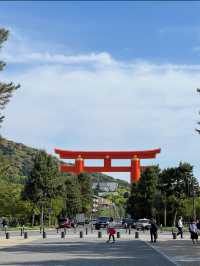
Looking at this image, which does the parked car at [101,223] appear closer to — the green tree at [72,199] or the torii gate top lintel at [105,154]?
the torii gate top lintel at [105,154]

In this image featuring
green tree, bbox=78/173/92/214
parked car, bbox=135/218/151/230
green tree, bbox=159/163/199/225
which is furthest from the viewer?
green tree, bbox=78/173/92/214

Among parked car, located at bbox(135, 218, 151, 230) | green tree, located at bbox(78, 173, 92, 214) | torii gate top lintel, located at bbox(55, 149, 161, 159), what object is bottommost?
parked car, located at bbox(135, 218, 151, 230)

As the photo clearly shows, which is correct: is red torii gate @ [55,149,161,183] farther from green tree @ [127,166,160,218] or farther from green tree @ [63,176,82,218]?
green tree @ [63,176,82,218]

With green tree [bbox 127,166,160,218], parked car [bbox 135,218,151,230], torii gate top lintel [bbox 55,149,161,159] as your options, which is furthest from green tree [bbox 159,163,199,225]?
torii gate top lintel [bbox 55,149,161,159]

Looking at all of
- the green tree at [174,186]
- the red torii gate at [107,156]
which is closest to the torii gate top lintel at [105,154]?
the red torii gate at [107,156]

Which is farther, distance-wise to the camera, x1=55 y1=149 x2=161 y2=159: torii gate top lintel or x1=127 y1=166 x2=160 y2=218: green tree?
x1=55 y1=149 x2=161 y2=159: torii gate top lintel

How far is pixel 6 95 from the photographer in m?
37.1

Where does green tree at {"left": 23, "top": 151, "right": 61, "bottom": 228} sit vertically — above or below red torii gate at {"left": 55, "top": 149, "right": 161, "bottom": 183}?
below

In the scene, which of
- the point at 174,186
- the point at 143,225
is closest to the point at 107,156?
the point at 174,186

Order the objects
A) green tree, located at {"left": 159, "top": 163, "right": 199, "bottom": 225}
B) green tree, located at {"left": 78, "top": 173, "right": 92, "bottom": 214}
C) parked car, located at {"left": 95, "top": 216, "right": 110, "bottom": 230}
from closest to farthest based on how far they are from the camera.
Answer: parked car, located at {"left": 95, "top": 216, "right": 110, "bottom": 230} < green tree, located at {"left": 159, "top": 163, "right": 199, "bottom": 225} < green tree, located at {"left": 78, "top": 173, "right": 92, "bottom": 214}

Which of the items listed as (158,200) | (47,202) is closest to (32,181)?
(47,202)

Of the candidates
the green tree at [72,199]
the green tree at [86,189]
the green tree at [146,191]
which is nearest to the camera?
the green tree at [146,191]

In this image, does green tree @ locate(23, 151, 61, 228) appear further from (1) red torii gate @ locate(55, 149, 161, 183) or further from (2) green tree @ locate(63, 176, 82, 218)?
(2) green tree @ locate(63, 176, 82, 218)

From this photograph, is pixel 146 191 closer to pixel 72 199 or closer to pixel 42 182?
pixel 42 182
